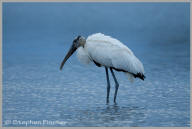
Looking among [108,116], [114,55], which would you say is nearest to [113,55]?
[114,55]

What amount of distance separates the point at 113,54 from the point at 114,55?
3 cm

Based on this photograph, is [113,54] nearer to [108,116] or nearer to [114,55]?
[114,55]

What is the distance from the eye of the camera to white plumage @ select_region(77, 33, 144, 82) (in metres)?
10.3

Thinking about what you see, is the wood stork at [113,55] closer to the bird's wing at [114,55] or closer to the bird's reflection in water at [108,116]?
the bird's wing at [114,55]

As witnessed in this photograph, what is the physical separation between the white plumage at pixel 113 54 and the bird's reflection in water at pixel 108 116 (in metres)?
1.01

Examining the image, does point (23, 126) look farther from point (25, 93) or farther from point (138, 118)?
point (25, 93)

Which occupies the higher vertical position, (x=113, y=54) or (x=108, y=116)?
(x=113, y=54)

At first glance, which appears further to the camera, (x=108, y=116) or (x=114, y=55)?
(x=114, y=55)

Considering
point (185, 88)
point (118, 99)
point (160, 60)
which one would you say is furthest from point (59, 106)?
point (160, 60)

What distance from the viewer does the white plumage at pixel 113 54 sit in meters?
10.3

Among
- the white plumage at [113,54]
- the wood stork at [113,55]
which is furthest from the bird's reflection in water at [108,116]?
the white plumage at [113,54]

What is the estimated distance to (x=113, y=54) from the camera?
1033 cm

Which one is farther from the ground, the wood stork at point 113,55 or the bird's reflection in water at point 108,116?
the wood stork at point 113,55

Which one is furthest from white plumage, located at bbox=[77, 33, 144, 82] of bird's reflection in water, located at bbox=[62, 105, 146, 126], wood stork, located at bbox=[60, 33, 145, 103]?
bird's reflection in water, located at bbox=[62, 105, 146, 126]
